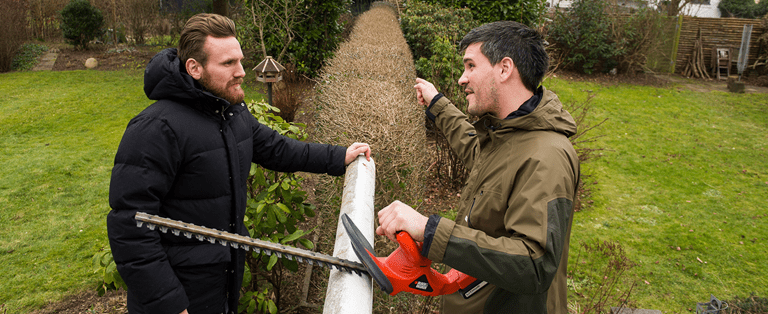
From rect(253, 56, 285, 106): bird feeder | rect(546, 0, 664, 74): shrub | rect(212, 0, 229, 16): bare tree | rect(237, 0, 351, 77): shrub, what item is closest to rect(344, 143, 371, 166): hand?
rect(253, 56, 285, 106): bird feeder

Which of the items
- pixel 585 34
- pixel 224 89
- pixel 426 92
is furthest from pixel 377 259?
pixel 585 34

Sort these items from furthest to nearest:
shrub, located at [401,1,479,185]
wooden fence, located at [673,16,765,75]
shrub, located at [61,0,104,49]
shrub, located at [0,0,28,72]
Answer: wooden fence, located at [673,16,765,75] → shrub, located at [61,0,104,49] → shrub, located at [0,0,28,72] → shrub, located at [401,1,479,185]

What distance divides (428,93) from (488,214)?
1215mm

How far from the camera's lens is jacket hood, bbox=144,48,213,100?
174cm

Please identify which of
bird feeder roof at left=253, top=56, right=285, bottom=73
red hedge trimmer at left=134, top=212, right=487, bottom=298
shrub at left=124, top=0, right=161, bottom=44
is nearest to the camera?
red hedge trimmer at left=134, top=212, right=487, bottom=298

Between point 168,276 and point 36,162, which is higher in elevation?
point 168,276

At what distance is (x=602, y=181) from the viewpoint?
23.6ft

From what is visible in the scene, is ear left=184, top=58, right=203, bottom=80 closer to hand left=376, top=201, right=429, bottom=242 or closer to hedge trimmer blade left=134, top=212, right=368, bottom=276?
hedge trimmer blade left=134, top=212, right=368, bottom=276

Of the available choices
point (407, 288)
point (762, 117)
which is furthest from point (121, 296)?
point (762, 117)

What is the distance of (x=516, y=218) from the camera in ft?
4.36

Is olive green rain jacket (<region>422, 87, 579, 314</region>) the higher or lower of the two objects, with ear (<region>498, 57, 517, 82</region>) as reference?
lower

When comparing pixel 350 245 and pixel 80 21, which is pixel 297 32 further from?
pixel 80 21

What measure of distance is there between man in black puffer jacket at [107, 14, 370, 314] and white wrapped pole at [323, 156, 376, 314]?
1.85ft

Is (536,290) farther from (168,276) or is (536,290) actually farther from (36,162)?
(36,162)
